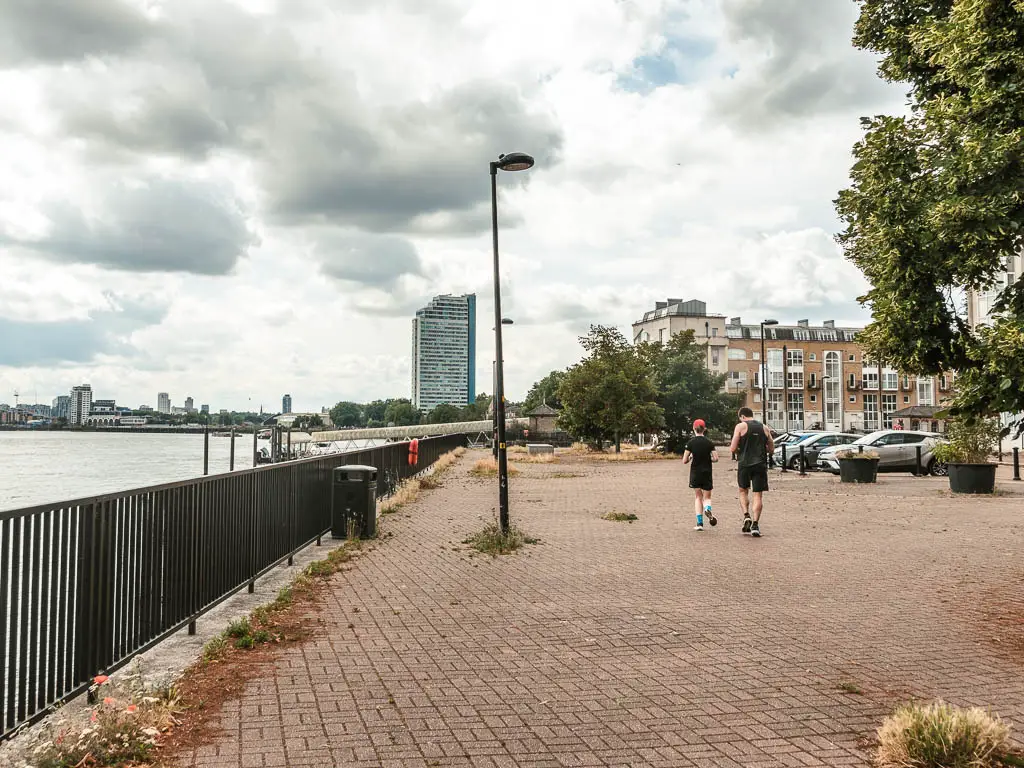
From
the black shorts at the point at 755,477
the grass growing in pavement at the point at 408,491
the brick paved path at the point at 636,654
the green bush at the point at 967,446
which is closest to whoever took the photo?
the brick paved path at the point at 636,654

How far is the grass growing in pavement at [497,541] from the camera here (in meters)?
10.9

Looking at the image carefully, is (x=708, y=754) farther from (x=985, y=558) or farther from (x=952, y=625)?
(x=985, y=558)

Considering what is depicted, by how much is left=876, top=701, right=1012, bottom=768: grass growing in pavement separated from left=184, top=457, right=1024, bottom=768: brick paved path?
181mm

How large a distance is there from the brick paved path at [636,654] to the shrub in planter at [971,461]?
7.79m

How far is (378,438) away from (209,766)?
11327 cm

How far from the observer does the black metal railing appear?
4172mm

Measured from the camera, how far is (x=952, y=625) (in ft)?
22.4

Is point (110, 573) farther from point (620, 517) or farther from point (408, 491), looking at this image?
point (408, 491)

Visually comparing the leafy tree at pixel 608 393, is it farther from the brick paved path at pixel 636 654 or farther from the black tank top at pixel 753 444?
the brick paved path at pixel 636 654

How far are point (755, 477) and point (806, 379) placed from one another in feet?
354

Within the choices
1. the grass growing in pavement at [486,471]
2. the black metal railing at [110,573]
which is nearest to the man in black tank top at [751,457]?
the black metal railing at [110,573]

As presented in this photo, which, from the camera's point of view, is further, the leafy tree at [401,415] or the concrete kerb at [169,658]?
the leafy tree at [401,415]

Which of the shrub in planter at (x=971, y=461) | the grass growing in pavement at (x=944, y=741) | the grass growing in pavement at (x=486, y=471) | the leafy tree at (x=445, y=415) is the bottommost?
the grass growing in pavement at (x=486, y=471)

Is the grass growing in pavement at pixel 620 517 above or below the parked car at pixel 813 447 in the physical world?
below
